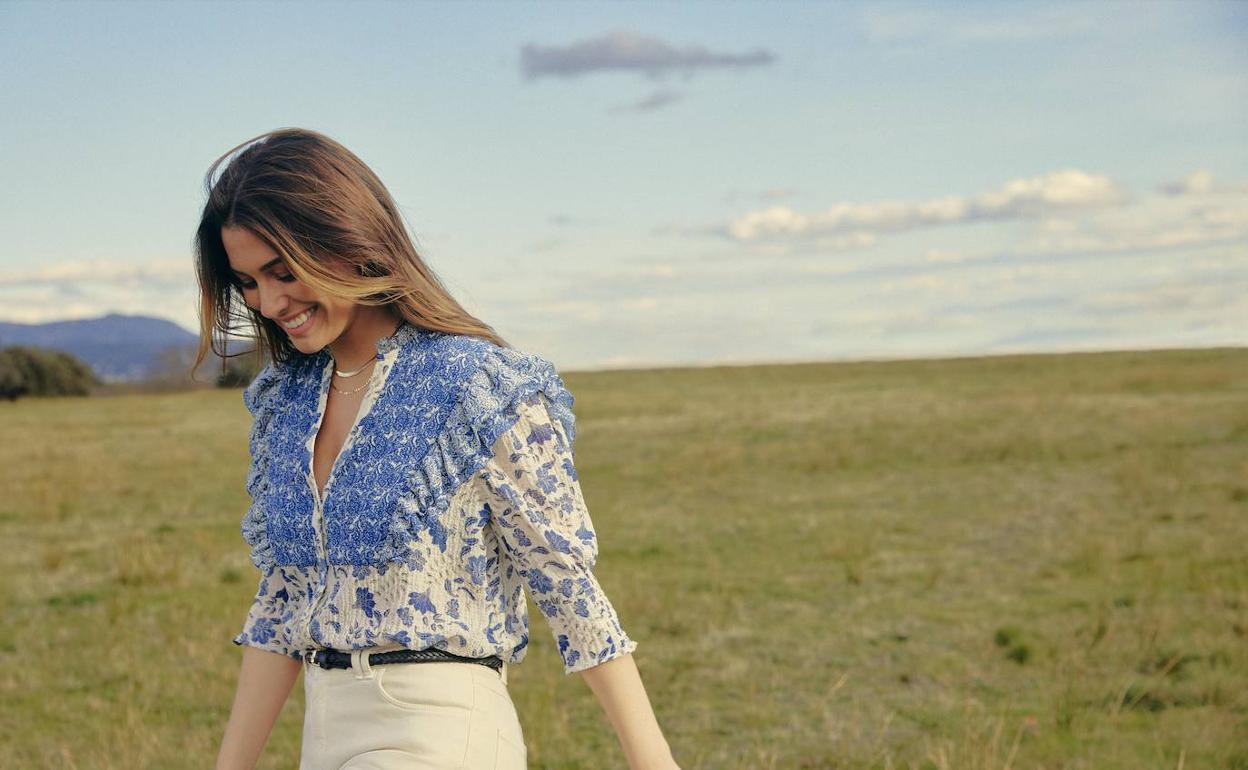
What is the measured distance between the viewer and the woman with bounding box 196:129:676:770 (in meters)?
2.05

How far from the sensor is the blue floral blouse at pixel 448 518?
2061 mm

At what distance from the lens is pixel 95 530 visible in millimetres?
13352

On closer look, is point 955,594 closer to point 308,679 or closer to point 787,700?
point 787,700

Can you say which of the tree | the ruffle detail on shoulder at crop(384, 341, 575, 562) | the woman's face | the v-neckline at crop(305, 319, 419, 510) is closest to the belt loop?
the ruffle detail on shoulder at crop(384, 341, 575, 562)

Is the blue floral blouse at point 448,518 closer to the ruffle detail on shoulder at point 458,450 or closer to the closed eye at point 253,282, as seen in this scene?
the ruffle detail on shoulder at point 458,450

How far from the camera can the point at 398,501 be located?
2.11 m

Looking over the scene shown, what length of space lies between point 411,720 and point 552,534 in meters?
0.36

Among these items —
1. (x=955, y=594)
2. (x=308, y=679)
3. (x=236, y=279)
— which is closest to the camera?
(x=308, y=679)

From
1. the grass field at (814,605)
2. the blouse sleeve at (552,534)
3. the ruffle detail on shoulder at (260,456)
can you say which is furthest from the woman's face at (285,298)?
the grass field at (814,605)

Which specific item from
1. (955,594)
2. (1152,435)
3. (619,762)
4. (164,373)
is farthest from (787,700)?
(164,373)

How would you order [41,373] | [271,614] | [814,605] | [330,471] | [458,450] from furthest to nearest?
Answer: [41,373], [814,605], [271,614], [330,471], [458,450]

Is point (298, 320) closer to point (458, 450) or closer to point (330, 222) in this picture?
point (330, 222)

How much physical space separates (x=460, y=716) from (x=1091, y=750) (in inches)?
177

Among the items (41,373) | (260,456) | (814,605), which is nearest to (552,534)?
(260,456)
